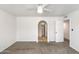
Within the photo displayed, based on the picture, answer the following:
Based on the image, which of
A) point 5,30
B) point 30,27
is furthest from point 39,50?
point 30,27

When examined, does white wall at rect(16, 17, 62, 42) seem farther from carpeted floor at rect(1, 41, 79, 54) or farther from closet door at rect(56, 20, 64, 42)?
carpeted floor at rect(1, 41, 79, 54)

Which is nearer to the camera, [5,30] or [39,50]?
[39,50]

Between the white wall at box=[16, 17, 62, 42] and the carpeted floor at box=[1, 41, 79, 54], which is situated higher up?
the white wall at box=[16, 17, 62, 42]

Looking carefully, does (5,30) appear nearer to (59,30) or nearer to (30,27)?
(30,27)

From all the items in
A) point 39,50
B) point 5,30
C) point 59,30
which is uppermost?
point 5,30

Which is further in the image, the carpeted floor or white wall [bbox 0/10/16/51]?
white wall [bbox 0/10/16/51]

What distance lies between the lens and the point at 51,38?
9914 millimetres

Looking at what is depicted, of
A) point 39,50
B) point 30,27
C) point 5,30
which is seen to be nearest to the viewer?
point 39,50

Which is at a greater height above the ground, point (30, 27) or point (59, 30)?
point (30, 27)

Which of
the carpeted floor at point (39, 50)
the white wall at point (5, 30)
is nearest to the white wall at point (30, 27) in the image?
the white wall at point (5, 30)

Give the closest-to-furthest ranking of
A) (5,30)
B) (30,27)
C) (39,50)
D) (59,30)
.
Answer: (39,50) → (5,30) → (59,30) → (30,27)

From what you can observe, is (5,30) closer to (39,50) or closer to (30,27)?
(39,50)

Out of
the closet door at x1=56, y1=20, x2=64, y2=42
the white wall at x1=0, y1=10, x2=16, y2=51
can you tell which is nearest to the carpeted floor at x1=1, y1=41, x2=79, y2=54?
the white wall at x1=0, y1=10, x2=16, y2=51
